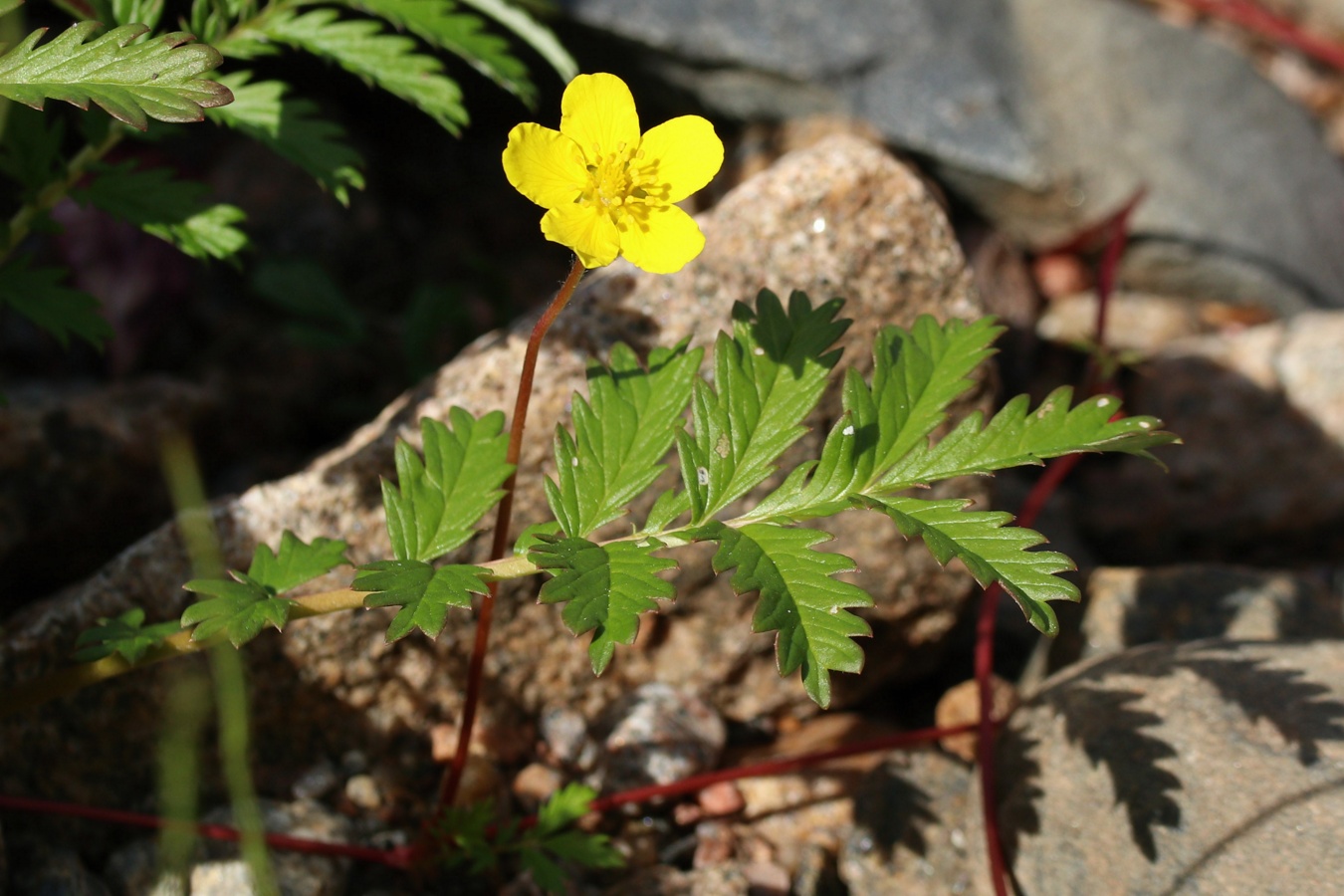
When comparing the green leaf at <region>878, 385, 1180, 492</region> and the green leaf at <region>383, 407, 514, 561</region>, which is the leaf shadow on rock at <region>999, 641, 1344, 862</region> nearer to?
the green leaf at <region>878, 385, 1180, 492</region>

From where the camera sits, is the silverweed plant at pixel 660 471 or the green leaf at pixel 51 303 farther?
the green leaf at pixel 51 303

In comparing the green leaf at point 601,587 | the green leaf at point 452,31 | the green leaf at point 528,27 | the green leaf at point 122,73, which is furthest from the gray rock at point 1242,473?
the green leaf at point 122,73

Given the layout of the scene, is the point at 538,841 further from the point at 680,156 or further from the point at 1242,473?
the point at 1242,473

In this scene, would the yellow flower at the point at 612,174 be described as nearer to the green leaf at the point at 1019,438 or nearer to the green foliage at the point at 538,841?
the green leaf at the point at 1019,438

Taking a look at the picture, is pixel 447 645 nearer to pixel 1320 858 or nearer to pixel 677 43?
pixel 1320 858

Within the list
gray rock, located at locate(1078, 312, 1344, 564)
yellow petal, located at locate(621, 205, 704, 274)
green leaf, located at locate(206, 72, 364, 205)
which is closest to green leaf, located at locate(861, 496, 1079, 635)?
yellow petal, located at locate(621, 205, 704, 274)
